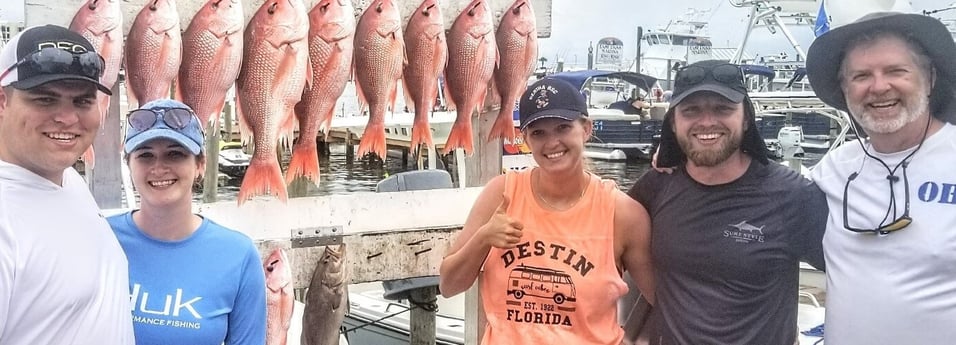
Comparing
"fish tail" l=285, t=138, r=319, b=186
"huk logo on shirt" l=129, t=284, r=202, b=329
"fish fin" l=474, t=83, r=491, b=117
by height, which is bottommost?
"huk logo on shirt" l=129, t=284, r=202, b=329

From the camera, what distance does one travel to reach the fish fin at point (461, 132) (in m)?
2.99

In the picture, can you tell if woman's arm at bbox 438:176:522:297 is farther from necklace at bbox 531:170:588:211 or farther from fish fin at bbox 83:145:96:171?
fish fin at bbox 83:145:96:171

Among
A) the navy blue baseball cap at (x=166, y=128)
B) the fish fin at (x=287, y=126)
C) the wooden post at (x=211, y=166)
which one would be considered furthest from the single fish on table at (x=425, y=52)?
the wooden post at (x=211, y=166)

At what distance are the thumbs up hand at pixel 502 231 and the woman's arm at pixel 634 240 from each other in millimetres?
337

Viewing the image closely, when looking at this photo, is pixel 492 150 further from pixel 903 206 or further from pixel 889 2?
pixel 889 2

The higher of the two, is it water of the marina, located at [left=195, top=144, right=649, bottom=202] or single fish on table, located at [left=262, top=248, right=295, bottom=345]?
single fish on table, located at [left=262, top=248, right=295, bottom=345]

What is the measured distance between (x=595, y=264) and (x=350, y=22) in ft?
3.85

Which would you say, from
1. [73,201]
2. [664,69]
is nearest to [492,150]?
[73,201]

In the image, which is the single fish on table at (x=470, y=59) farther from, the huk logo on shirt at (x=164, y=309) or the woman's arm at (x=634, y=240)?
the huk logo on shirt at (x=164, y=309)

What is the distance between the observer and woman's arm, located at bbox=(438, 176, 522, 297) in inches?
87.7

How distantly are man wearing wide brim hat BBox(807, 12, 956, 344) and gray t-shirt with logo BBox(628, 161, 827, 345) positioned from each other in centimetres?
10

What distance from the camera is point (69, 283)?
1607mm

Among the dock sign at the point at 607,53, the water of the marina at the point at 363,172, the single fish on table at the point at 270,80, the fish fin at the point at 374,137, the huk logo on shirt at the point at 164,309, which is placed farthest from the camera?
the dock sign at the point at 607,53

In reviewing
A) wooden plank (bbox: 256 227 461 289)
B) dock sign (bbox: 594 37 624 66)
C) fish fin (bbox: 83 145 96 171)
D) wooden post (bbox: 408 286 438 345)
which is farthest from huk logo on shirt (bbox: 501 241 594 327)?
dock sign (bbox: 594 37 624 66)
